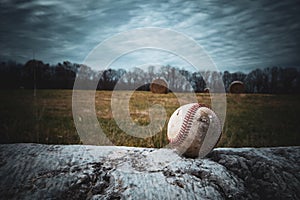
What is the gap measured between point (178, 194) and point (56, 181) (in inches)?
40.6

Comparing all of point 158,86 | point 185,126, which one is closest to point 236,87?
point 158,86

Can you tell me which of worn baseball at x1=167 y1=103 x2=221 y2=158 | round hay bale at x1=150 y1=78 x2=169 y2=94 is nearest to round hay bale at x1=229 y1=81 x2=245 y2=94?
round hay bale at x1=150 y1=78 x2=169 y2=94

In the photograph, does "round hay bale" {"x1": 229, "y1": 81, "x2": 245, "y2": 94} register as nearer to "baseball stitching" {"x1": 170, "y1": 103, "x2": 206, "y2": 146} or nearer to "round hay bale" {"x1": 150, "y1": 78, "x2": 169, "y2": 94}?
"round hay bale" {"x1": 150, "y1": 78, "x2": 169, "y2": 94}

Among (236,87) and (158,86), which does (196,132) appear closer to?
(158,86)

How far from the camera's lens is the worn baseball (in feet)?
7.75

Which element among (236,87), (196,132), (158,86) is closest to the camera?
(196,132)

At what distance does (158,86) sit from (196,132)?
1132 centimetres

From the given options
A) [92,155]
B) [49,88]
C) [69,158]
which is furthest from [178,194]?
[49,88]

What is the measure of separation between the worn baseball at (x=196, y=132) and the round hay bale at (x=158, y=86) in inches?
439

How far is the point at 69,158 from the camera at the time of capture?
2.22 metres

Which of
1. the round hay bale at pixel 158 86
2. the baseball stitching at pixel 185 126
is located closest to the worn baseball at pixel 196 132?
the baseball stitching at pixel 185 126

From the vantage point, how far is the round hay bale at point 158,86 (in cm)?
1364

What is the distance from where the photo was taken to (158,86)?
1362cm

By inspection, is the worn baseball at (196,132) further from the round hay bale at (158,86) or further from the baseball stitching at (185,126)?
the round hay bale at (158,86)
